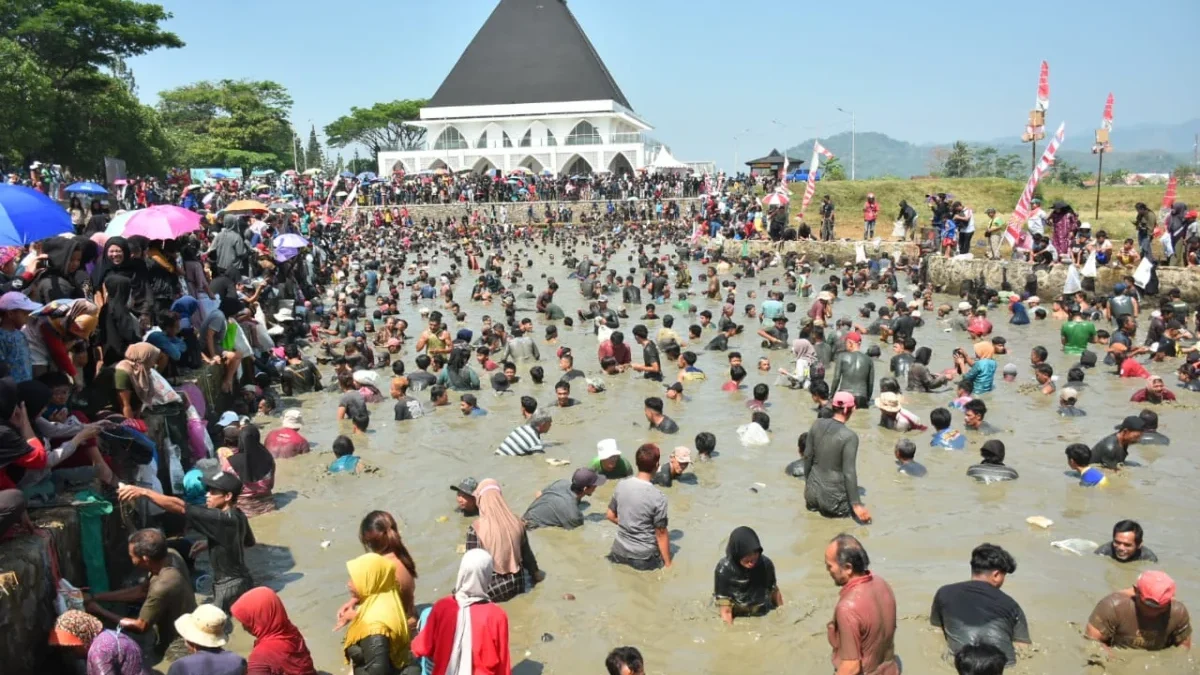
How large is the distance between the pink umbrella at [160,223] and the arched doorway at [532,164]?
57.2m

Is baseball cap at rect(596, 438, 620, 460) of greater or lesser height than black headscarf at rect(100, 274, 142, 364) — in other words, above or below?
below

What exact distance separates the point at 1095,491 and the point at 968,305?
9.60 metres

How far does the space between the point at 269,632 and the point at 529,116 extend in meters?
65.3

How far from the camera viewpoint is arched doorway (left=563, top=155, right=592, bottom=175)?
219 feet

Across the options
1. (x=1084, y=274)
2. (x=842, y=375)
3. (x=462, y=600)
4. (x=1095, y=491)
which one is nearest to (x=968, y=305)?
(x=1084, y=274)

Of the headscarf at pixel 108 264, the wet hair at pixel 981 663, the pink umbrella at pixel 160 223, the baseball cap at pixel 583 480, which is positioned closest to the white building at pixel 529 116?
the pink umbrella at pixel 160 223

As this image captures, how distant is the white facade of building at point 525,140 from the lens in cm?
6588

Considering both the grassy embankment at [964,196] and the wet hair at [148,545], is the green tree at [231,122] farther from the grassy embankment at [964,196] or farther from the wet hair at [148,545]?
the wet hair at [148,545]

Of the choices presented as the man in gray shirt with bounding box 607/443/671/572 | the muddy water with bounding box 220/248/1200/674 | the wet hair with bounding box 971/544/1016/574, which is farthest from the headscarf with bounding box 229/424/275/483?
the wet hair with bounding box 971/544/1016/574

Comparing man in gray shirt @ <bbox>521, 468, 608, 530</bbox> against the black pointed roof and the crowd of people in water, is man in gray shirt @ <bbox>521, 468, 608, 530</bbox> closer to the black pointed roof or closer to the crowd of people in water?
the crowd of people in water

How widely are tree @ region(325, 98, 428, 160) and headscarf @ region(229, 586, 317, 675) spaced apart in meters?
76.7

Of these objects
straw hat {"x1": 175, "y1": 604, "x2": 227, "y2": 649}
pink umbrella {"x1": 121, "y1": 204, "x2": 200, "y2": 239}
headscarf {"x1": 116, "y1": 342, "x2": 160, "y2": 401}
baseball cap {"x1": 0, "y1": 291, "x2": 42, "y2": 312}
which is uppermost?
pink umbrella {"x1": 121, "y1": 204, "x2": 200, "y2": 239}

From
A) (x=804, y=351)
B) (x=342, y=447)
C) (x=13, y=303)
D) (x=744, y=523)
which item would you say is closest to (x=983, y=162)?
(x=804, y=351)

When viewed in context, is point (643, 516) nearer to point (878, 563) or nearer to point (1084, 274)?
point (878, 563)
